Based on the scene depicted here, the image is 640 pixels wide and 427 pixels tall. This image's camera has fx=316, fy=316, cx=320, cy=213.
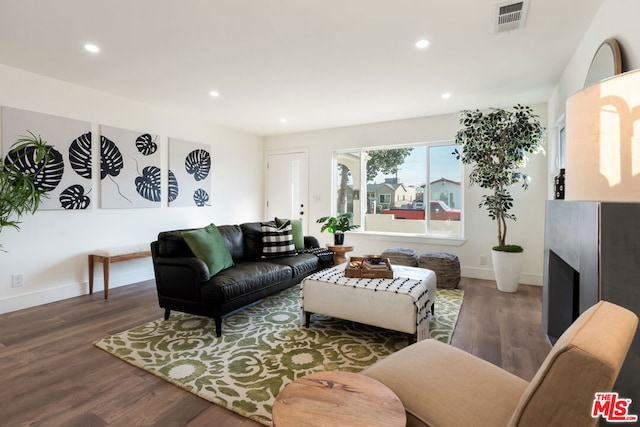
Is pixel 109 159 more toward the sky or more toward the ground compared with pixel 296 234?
more toward the sky

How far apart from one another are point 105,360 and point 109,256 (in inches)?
71.9

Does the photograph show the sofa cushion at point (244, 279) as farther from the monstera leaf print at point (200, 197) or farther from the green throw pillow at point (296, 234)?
the monstera leaf print at point (200, 197)

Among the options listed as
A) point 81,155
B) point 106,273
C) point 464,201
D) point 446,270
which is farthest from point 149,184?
point 464,201

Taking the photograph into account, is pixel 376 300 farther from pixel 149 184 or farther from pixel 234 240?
pixel 149 184

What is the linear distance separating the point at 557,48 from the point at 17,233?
5632mm

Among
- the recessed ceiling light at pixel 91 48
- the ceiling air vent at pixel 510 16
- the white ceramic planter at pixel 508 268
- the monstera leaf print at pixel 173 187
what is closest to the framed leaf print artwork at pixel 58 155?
the monstera leaf print at pixel 173 187

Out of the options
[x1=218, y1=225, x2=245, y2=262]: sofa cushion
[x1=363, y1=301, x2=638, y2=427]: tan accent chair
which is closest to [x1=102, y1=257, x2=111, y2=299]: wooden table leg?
[x1=218, y1=225, x2=245, y2=262]: sofa cushion


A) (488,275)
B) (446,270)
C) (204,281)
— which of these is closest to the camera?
(204,281)

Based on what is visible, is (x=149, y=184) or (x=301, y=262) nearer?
(x=301, y=262)

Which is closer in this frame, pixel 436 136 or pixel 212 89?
pixel 212 89

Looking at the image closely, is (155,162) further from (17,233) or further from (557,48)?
(557,48)

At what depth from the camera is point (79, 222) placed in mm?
3846

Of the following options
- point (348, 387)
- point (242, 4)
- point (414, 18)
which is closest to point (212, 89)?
point (242, 4)

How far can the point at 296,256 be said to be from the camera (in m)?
3.82
